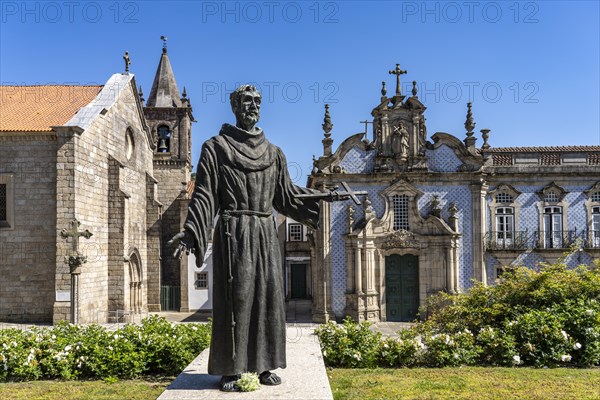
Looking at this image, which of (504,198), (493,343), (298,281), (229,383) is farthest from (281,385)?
(298,281)

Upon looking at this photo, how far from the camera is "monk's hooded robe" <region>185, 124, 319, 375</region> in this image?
5.62 m

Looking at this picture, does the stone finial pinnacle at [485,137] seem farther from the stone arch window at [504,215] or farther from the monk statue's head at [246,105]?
the monk statue's head at [246,105]

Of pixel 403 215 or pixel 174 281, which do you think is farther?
pixel 174 281

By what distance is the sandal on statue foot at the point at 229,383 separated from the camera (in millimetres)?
5445

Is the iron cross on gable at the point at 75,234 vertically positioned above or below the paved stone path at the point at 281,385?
above

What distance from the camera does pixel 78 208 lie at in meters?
20.2

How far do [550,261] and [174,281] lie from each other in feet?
60.6

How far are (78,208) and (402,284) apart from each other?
1305 cm

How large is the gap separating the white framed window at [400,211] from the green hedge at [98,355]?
14281mm

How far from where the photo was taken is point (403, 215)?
Result: 76.0 ft

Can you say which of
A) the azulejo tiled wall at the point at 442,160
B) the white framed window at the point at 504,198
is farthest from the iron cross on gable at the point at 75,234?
the white framed window at the point at 504,198

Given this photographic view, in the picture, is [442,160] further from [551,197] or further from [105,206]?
[105,206]

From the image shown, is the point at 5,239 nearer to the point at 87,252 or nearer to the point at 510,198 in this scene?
the point at 87,252

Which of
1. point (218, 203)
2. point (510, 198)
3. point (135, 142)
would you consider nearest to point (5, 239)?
point (135, 142)
